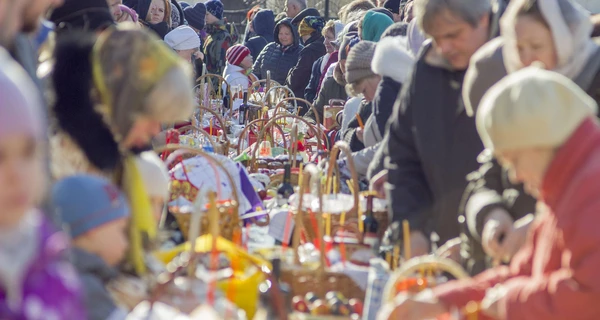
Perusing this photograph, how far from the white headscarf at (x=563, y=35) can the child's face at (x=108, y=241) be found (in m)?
1.29

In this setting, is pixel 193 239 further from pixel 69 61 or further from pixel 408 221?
pixel 408 221

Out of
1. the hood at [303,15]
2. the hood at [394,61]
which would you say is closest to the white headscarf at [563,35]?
the hood at [394,61]

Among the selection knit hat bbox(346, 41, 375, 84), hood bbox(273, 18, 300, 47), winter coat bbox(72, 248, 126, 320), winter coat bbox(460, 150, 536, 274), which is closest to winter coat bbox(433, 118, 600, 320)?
winter coat bbox(460, 150, 536, 274)

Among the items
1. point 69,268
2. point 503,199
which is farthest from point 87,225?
point 503,199

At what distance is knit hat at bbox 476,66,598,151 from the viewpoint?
231 centimetres

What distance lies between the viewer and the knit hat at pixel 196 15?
12.8m

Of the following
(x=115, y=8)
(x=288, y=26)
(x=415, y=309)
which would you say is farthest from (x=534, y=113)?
(x=288, y=26)

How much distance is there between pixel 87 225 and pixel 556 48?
1457mm

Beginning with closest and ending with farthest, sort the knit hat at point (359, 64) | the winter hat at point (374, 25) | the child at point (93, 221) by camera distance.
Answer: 1. the child at point (93, 221)
2. the knit hat at point (359, 64)
3. the winter hat at point (374, 25)

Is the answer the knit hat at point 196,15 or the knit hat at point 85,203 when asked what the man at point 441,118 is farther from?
the knit hat at point 196,15

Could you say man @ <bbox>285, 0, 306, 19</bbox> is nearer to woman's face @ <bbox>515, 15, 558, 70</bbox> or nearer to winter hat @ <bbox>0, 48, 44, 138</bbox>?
woman's face @ <bbox>515, 15, 558, 70</bbox>

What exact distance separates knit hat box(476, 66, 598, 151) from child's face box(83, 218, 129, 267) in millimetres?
935

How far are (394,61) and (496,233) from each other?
1999 millimetres

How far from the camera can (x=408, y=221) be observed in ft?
11.8
